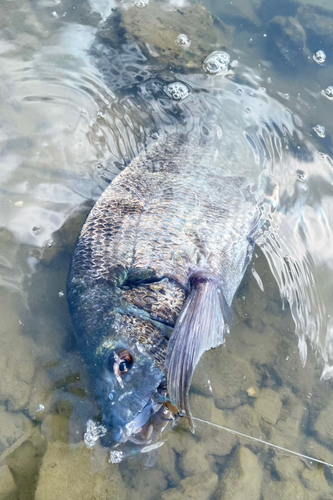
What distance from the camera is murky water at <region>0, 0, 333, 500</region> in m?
2.89

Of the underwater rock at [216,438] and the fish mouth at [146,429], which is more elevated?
the fish mouth at [146,429]

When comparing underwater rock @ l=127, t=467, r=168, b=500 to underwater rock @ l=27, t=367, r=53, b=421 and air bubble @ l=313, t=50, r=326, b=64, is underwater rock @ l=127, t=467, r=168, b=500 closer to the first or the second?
underwater rock @ l=27, t=367, r=53, b=421

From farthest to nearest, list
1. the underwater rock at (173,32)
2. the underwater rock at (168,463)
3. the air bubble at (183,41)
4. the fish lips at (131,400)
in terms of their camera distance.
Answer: the air bubble at (183,41)
the underwater rock at (173,32)
the underwater rock at (168,463)
the fish lips at (131,400)

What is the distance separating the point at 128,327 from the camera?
8.28 ft

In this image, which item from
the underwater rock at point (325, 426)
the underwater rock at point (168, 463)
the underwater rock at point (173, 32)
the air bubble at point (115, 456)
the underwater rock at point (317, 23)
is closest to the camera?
the air bubble at point (115, 456)

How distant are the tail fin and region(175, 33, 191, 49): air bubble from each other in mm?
3453

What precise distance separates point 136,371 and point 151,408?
0.26 meters

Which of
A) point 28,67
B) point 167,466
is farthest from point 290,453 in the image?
point 28,67

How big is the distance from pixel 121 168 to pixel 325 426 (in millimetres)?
3179

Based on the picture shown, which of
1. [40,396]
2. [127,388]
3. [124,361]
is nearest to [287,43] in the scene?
[124,361]

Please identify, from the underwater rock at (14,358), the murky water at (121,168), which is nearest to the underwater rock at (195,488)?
the murky water at (121,168)

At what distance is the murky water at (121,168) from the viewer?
2887mm

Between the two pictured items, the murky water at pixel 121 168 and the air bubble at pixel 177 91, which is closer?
the murky water at pixel 121 168

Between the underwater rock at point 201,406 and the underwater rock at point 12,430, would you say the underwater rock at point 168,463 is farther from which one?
the underwater rock at point 12,430
